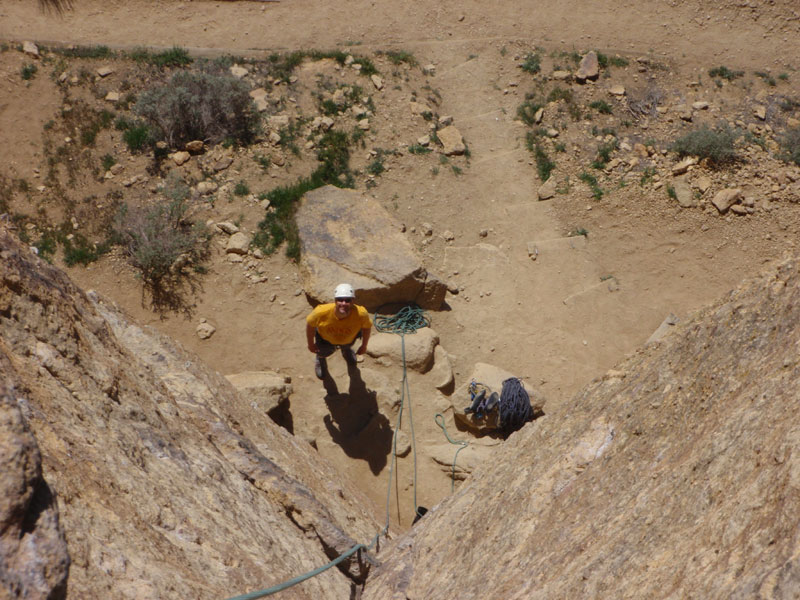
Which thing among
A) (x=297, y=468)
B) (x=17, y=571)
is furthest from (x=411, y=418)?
(x=17, y=571)

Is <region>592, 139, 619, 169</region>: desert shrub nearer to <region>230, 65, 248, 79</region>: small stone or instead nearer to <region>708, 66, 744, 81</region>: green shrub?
<region>708, 66, 744, 81</region>: green shrub

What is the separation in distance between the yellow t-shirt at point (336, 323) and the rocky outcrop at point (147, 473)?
1529 millimetres

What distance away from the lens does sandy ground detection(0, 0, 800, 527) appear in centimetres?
791

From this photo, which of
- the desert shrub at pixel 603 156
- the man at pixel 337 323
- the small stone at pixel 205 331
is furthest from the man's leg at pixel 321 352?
Answer: the desert shrub at pixel 603 156

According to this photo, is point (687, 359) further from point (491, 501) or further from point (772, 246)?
point (772, 246)

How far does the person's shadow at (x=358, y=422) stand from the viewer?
7031mm

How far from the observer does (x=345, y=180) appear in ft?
31.8

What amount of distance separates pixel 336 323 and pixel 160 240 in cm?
386

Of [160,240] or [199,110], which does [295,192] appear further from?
[199,110]

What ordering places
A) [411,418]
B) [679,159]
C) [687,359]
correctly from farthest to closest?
[679,159]
[411,418]
[687,359]

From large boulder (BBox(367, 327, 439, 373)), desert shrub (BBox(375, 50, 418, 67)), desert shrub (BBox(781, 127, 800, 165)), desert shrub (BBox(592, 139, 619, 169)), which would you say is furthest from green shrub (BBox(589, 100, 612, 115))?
large boulder (BBox(367, 327, 439, 373))

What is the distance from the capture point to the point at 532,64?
37.6 feet

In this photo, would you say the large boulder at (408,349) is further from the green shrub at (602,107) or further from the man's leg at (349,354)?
the green shrub at (602,107)

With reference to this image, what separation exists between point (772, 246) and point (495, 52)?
6.39 m
